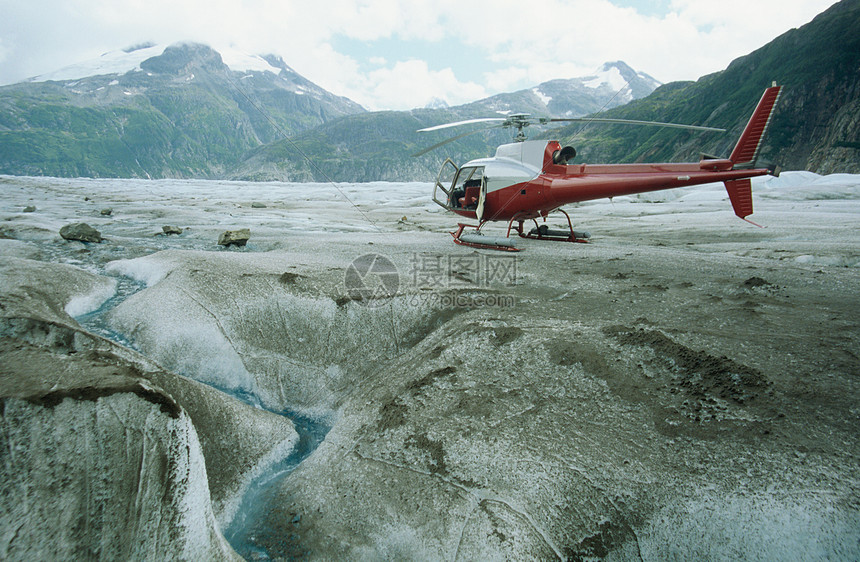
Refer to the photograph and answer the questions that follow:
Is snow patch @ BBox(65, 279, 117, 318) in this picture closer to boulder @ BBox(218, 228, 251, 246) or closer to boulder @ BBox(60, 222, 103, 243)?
boulder @ BBox(218, 228, 251, 246)

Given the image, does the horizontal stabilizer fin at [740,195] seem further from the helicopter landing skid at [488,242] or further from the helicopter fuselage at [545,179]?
the helicopter landing skid at [488,242]

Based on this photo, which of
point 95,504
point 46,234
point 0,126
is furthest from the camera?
point 0,126

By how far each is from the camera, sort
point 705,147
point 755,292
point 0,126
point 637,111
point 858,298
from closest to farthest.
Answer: point 858,298
point 755,292
point 705,147
point 637,111
point 0,126

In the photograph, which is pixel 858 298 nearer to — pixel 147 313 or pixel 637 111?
pixel 147 313

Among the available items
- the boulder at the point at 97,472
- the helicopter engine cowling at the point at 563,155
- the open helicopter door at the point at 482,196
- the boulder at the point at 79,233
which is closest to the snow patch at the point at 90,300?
the boulder at the point at 97,472

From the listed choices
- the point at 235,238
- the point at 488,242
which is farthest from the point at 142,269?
the point at 488,242

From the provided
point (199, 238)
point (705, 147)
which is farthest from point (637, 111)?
point (199, 238)

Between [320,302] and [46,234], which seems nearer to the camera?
[320,302]
